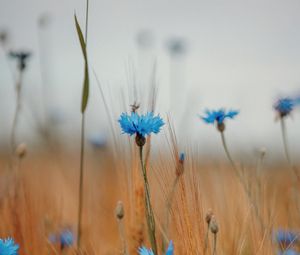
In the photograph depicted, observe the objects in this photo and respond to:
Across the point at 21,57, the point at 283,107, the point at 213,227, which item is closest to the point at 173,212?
the point at 213,227

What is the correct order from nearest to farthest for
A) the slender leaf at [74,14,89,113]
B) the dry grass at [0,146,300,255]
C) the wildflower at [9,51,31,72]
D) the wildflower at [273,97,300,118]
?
1. the dry grass at [0,146,300,255]
2. the slender leaf at [74,14,89,113]
3. the wildflower at [273,97,300,118]
4. the wildflower at [9,51,31,72]

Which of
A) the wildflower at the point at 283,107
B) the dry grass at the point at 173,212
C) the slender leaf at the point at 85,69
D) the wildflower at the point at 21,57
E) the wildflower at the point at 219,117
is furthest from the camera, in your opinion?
the wildflower at the point at 21,57

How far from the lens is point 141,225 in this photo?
3.80 ft

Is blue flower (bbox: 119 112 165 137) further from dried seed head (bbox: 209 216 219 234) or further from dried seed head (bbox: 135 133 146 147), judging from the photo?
dried seed head (bbox: 209 216 219 234)

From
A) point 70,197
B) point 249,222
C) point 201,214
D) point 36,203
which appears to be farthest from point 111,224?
point 201,214

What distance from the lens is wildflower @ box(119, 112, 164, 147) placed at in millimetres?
992

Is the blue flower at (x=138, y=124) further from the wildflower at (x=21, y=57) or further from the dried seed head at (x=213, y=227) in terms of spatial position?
the wildflower at (x=21, y=57)

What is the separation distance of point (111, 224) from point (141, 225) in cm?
73

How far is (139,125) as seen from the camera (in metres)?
0.99

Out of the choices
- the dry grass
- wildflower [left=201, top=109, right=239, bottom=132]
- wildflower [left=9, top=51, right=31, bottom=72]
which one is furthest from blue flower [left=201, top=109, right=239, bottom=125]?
wildflower [left=9, top=51, right=31, bottom=72]

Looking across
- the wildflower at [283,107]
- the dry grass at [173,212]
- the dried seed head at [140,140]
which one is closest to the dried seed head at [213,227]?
the dry grass at [173,212]

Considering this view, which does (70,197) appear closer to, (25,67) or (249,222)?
(25,67)

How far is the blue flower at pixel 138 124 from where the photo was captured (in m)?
0.99

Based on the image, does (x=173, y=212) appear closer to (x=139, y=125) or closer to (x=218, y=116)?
(x=139, y=125)
